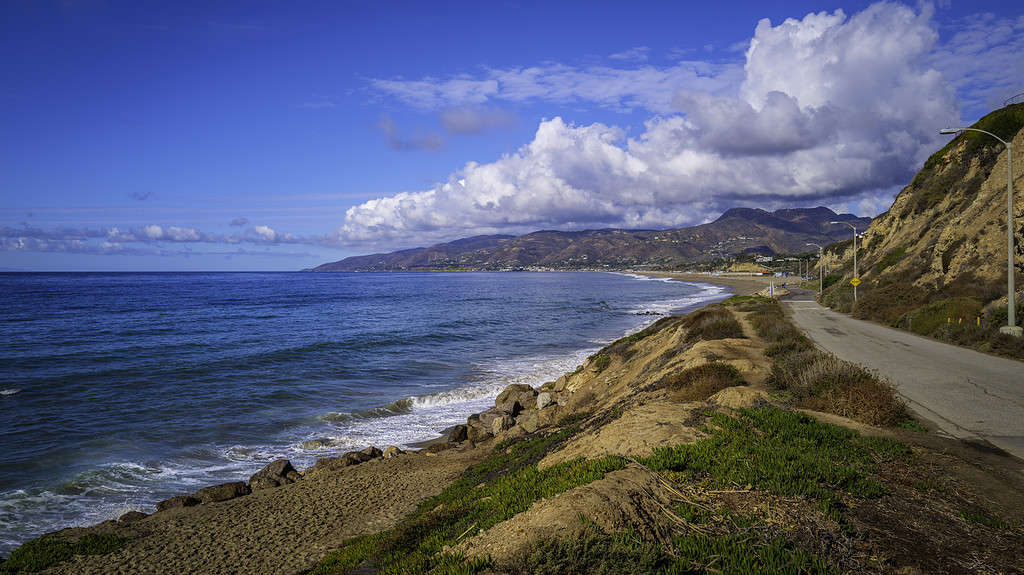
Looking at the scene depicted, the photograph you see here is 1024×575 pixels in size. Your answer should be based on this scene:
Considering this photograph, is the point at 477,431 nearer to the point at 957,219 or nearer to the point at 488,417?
the point at 488,417

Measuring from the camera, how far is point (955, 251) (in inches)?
1003

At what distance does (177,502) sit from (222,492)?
2.74 feet

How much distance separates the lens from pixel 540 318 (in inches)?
1935

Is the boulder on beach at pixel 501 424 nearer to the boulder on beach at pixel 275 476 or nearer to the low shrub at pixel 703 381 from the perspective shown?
the low shrub at pixel 703 381

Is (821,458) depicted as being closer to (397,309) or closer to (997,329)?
(997,329)

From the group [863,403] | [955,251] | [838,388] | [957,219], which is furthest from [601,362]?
[957,219]

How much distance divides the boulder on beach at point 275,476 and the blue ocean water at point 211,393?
3.73 ft

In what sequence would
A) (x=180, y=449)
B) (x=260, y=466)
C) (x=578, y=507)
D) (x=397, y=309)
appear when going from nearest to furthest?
(x=578, y=507)
(x=260, y=466)
(x=180, y=449)
(x=397, y=309)

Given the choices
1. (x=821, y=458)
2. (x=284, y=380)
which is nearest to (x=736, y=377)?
(x=821, y=458)

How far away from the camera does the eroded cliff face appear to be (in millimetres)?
23719

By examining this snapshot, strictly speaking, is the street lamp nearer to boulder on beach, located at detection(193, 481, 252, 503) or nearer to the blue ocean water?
the blue ocean water

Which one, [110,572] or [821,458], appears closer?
[821,458]

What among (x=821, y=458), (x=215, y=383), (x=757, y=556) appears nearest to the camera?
(x=757, y=556)

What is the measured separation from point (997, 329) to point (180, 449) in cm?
2606
